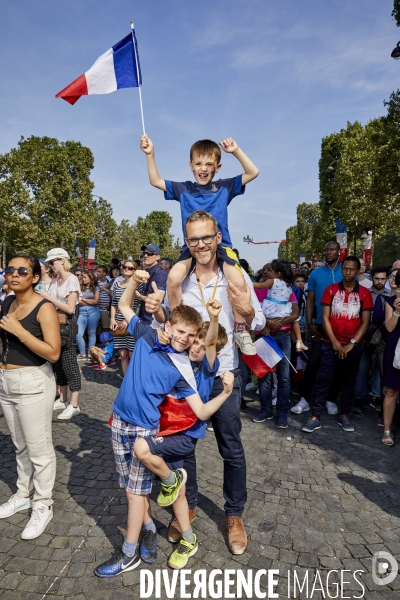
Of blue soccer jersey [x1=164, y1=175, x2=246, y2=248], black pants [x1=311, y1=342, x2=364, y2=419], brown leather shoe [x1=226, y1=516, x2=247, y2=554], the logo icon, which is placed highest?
blue soccer jersey [x1=164, y1=175, x2=246, y2=248]

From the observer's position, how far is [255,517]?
3.08 metres

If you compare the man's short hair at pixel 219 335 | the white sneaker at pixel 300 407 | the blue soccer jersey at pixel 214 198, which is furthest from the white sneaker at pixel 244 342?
the white sneaker at pixel 300 407

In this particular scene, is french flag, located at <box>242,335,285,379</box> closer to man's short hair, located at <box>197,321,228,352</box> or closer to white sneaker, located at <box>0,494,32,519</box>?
man's short hair, located at <box>197,321,228,352</box>

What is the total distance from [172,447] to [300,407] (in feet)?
12.1

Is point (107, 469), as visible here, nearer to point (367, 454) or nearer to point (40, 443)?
point (40, 443)

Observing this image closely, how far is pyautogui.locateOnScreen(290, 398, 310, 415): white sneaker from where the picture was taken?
560 centimetres

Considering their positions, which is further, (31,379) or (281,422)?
(281,422)

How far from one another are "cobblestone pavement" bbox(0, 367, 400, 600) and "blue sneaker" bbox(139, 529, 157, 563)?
0.20 ft

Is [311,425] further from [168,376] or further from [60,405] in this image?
[60,405]

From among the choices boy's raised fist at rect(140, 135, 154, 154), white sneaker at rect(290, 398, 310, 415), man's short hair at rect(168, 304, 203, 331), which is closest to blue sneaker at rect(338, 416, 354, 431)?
white sneaker at rect(290, 398, 310, 415)

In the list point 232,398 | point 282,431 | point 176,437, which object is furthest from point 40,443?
point 282,431

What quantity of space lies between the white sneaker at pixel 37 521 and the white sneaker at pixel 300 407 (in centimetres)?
363

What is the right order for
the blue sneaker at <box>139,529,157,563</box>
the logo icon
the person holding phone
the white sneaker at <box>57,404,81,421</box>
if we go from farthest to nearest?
the white sneaker at <box>57,404,81,421</box> → the person holding phone → the blue sneaker at <box>139,529,157,563</box> → the logo icon

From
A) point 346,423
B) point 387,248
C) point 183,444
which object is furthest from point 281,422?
point 387,248
